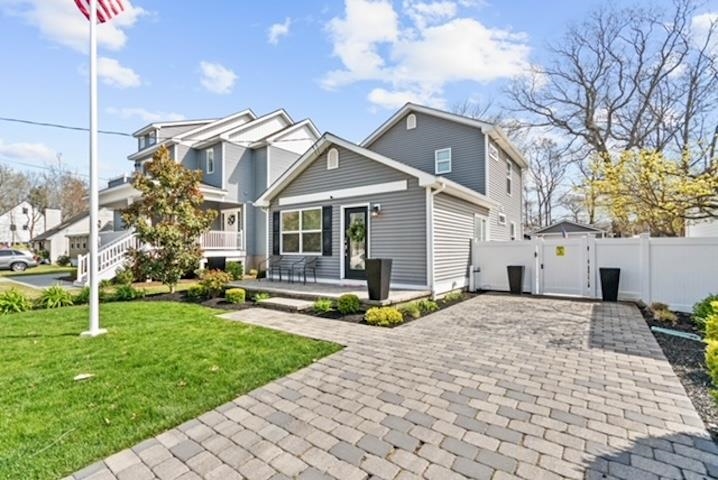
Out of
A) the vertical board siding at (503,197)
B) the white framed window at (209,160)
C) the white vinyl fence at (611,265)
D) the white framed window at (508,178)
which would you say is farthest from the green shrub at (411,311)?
the white framed window at (209,160)

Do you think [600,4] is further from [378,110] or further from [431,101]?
[378,110]

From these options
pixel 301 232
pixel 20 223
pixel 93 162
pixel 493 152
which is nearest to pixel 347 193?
pixel 301 232

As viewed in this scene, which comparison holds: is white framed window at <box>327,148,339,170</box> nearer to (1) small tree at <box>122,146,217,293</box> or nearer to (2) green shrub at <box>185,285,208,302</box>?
(1) small tree at <box>122,146,217,293</box>

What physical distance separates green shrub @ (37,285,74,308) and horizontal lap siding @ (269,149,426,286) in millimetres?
6415

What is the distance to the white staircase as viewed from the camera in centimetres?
1247

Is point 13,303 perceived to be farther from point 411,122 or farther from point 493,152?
point 493,152

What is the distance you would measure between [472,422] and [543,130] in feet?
79.8

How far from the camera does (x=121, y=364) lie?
4340 mm

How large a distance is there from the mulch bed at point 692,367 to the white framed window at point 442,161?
326 inches

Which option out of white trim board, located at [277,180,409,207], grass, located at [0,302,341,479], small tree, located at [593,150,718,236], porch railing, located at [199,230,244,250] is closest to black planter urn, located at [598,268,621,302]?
small tree, located at [593,150,718,236]

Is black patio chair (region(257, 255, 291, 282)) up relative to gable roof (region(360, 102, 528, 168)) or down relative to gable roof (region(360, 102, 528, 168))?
down

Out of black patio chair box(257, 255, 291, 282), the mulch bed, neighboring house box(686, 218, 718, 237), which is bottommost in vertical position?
the mulch bed

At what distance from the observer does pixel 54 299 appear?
871 centimetres

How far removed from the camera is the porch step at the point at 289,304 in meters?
7.76
